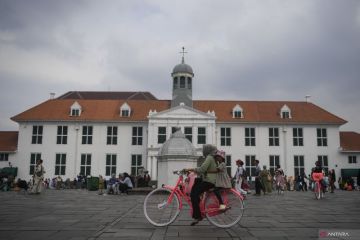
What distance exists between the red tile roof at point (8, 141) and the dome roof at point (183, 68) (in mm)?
23244

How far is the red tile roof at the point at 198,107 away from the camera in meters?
51.2

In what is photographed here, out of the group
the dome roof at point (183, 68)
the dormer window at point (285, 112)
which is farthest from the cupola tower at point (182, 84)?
the dormer window at point (285, 112)

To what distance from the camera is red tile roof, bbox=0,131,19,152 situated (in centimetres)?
5001

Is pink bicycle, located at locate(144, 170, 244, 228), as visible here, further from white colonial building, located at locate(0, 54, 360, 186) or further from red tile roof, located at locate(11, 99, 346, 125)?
red tile roof, located at locate(11, 99, 346, 125)

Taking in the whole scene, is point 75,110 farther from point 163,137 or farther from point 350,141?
point 350,141

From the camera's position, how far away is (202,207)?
8.45m

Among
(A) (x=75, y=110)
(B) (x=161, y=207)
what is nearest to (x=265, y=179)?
(B) (x=161, y=207)

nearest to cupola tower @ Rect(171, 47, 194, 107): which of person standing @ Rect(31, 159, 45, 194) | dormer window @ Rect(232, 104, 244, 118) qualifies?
dormer window @ Rect(232, 104, 244, 118)

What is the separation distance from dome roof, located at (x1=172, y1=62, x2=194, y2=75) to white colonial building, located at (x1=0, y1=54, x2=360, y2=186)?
191mm

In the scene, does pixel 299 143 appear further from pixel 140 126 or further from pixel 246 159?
pixel 140 126

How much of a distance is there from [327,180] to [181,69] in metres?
28.0

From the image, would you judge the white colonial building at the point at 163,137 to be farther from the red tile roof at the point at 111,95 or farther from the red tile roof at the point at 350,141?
the red tile roof at the point at 111,95

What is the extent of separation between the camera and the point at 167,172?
24750 mm

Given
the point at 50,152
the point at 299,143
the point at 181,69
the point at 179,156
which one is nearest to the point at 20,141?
the point at 50,152
